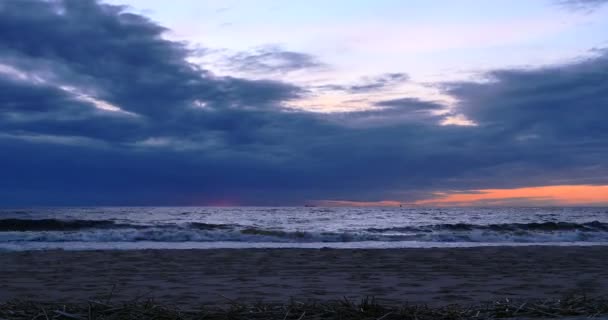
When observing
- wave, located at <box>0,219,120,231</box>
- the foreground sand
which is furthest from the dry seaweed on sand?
wave, located at <box>0,219,120,231</box>

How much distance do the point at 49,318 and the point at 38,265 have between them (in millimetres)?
7656

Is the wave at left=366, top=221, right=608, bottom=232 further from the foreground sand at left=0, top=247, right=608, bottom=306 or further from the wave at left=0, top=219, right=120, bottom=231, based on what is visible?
the wave at left=0, top=219, right=120, bottom=231

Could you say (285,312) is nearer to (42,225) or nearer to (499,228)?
(499,228)

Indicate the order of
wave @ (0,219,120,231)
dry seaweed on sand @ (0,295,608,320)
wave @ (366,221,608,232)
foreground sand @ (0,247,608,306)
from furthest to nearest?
1. wave @ (366,221,608,232)
2. wave @ (0,219,120,231)
3. foreground sand @ (0,247,608,306)
4. dry seaweed on sand @ (0,295,608,320)

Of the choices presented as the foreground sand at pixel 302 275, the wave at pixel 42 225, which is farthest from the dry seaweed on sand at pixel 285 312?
the wave at pixel 42 225

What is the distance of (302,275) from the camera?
8.70 m

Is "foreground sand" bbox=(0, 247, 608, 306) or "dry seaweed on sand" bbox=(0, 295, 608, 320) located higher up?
"dry seaweed on sand" bbox=(0, 295, 608, 320)

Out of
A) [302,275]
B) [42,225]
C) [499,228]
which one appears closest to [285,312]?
[302,275]

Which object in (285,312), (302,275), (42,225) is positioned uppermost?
(285,312)

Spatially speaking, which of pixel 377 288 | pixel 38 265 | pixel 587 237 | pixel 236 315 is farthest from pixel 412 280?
pixel 587 237

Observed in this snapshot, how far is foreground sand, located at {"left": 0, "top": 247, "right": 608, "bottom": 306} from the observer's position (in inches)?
265

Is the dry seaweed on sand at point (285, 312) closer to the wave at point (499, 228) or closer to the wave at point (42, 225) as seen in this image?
the wave at point (499, 228)

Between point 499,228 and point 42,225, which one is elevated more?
point 499,228

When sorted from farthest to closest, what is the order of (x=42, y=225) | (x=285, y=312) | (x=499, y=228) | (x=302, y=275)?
(x=42, y=225) → (x=499, y=228) → (x=302, y=275) → (x=285, y=312)
